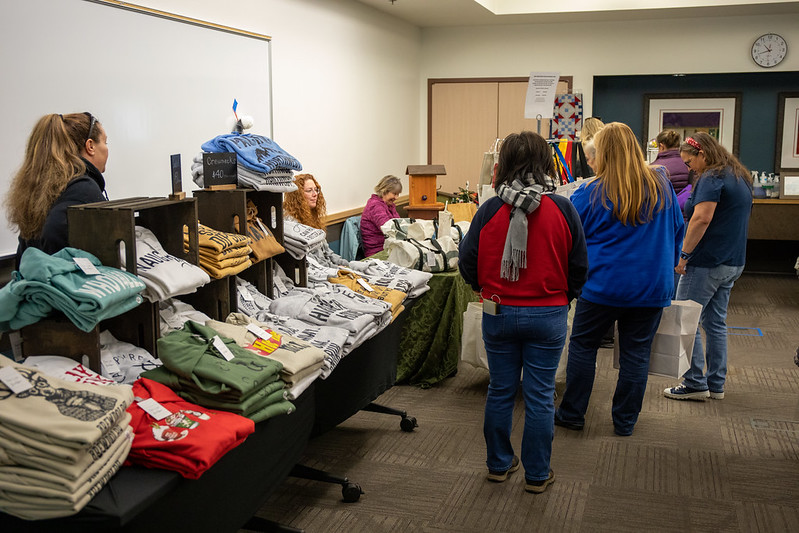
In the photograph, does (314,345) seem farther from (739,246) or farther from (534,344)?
(739,246)

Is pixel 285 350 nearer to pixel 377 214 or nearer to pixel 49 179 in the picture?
pixel 49 179

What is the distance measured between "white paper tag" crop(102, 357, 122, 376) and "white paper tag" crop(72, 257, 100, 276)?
29 centimetres

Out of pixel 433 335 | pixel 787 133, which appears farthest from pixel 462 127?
pixel 433 335

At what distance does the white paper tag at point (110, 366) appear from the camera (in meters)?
2.21

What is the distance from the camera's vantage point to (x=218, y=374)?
2.07 metres

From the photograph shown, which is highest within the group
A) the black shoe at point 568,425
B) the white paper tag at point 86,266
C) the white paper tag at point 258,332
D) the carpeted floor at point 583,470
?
the white paper tag at point 86,266

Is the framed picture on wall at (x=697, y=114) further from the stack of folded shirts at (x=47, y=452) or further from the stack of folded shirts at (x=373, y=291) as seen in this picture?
the stack of folded shirts at (x=47, y=452)

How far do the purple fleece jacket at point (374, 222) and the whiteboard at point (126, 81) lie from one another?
3.90ft

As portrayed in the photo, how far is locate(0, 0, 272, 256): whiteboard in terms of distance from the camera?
3053 millimetres

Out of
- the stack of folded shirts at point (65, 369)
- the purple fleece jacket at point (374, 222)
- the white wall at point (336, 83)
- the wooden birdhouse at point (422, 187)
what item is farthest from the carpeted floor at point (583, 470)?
the white wall at point (336, 83)

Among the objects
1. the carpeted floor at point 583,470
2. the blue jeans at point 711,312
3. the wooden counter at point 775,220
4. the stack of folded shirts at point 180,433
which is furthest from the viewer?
the wooden counter at point 775,220

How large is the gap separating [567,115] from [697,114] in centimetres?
303

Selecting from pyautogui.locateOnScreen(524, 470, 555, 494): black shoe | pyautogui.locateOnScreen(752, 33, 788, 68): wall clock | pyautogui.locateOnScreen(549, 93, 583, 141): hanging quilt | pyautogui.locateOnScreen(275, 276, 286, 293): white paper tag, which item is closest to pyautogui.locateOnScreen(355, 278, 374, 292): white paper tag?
pyautogui.locateOnScreen(275, 276, 286, 293): white paper tag

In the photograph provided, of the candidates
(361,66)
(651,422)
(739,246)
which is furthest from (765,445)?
(361,66)
